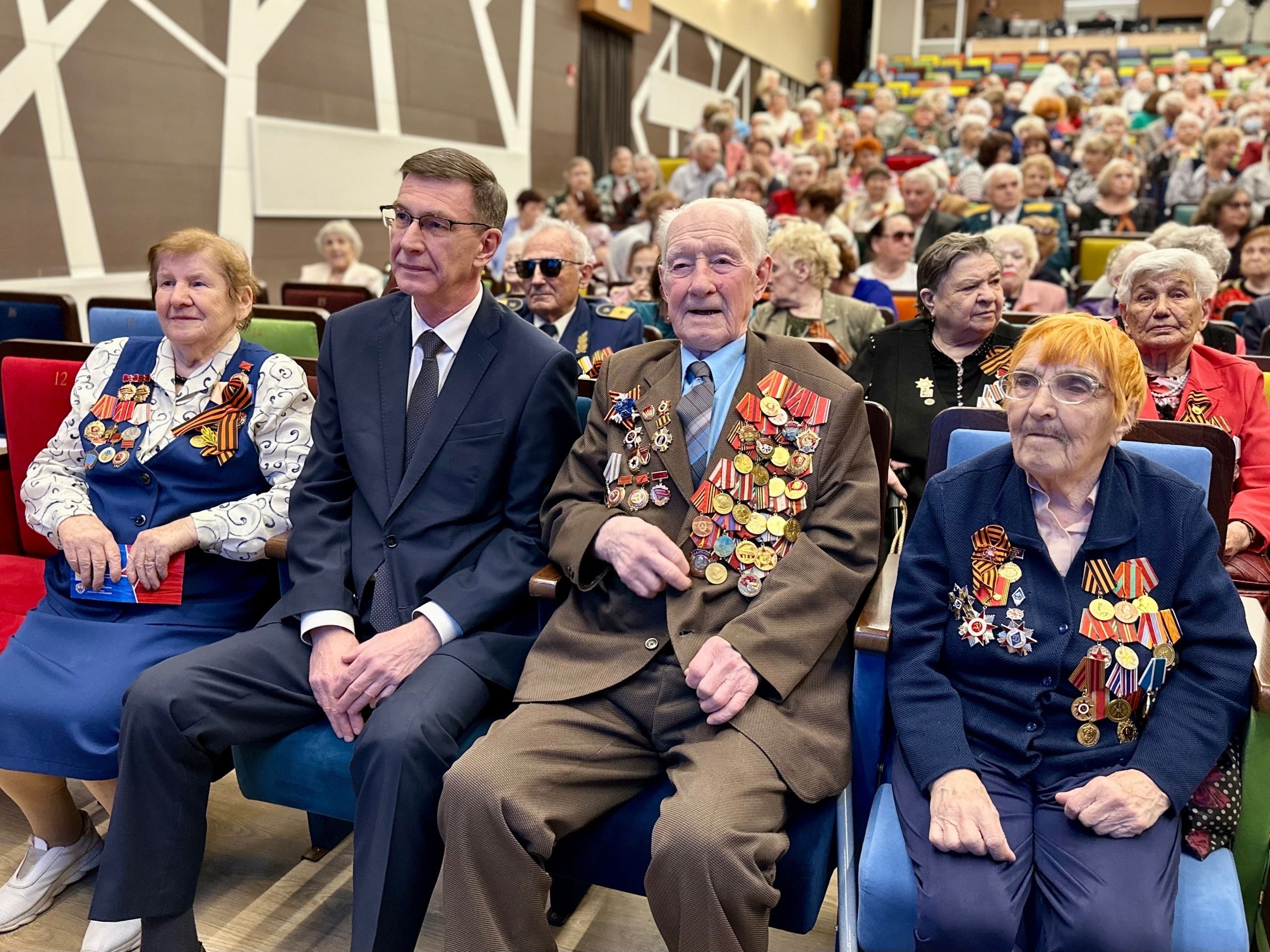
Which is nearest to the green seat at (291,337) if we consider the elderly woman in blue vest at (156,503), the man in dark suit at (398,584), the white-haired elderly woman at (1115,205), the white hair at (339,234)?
the elderly woman in blue vest at (156,503)

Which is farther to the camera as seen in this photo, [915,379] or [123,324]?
[123,324]

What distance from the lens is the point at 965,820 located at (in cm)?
133

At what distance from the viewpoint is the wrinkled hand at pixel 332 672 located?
5.34 feet

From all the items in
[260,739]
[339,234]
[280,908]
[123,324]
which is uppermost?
[339,234]

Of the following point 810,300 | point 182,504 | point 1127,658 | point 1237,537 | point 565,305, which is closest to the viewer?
point 1127,658

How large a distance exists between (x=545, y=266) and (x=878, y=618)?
187cm

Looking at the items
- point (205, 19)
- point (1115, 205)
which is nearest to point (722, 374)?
point (1115, 205)

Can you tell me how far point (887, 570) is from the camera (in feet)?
5.93

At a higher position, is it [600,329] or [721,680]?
[600,329]

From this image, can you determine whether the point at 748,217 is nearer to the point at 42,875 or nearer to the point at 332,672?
the point at 332,672

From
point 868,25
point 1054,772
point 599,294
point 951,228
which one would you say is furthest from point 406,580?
point 868,25

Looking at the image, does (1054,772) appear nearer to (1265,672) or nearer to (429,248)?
(1265,672)

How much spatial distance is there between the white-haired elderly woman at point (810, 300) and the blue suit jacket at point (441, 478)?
1.61m

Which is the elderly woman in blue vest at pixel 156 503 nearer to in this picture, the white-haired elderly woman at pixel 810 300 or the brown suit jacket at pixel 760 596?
the brown suit jacket at pixel 760 596
